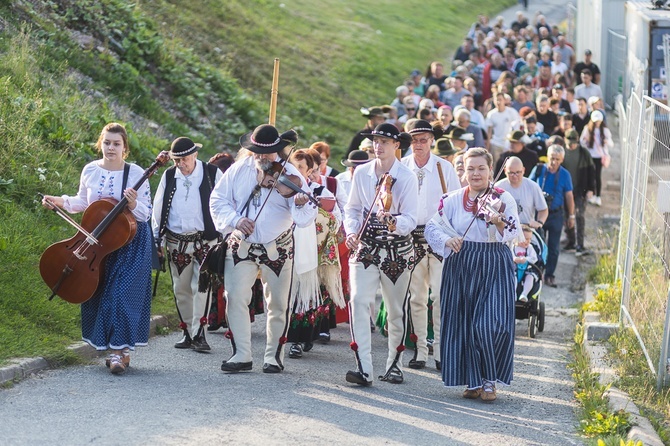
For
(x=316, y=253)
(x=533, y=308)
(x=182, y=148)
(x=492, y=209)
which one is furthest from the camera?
(x=533, y=308)

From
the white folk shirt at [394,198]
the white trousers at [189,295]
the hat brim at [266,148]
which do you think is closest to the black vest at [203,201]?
the white trousers at [189,295]

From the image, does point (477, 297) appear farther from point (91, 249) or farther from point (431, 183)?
point (91, 249)

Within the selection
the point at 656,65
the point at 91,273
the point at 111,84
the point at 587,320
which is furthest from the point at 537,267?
the point at 656,65

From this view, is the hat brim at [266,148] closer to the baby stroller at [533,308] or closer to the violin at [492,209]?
the violin at [492,209]

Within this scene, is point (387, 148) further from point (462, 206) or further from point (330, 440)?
point (330, 440)

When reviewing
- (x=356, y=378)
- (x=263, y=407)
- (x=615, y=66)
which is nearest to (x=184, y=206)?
(x=356, y=378)

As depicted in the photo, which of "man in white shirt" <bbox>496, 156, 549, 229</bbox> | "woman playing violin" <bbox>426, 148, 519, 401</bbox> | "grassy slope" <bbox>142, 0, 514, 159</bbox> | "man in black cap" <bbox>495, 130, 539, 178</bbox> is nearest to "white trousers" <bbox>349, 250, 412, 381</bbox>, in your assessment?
"woman playing violin" <bbox>426, 148, 519, 401</bbox>

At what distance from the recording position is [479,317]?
353 inches

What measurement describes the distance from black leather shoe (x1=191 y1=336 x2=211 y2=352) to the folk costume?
2.49 meters

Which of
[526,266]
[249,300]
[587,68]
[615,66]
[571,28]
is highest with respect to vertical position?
[571,28]

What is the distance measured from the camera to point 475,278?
29.6 ft

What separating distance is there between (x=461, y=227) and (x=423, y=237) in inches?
58.4

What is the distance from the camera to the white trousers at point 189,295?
1060cm

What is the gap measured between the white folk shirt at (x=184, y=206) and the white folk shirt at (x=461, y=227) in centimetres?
237
